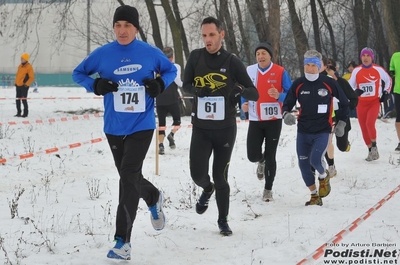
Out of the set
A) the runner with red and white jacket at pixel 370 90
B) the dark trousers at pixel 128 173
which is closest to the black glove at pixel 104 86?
the dark trousers at pixel 128 173

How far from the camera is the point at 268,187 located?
7.68 metres

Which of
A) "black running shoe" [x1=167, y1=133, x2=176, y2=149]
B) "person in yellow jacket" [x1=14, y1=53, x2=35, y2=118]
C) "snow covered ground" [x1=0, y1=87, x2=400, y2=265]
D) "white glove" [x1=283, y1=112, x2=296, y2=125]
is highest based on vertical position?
"person in yellow jacket" [x1=14, y1=53, x2=35, y2=118]

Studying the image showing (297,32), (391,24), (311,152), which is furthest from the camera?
(297,32)

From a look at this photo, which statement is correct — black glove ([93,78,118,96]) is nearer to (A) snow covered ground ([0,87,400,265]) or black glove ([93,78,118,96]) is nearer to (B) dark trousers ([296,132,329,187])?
(A) snow covered ground ([0,87,400,265])

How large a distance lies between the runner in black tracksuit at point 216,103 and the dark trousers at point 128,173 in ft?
2.61

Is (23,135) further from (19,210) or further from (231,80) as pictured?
(231,80)

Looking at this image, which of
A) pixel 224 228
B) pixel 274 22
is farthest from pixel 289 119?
pixel 274 22

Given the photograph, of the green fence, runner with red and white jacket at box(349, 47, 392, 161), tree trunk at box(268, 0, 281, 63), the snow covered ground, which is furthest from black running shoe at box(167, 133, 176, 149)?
the green fence

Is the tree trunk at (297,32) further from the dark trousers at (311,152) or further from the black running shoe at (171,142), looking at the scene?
the dark trousers at (311,152)

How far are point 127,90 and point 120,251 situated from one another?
4.30ft

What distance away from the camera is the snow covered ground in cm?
516

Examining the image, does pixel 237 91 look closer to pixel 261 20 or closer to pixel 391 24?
pixel 261 20

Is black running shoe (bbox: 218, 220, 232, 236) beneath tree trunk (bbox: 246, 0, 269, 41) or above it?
beneath

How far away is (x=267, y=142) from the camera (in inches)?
303
